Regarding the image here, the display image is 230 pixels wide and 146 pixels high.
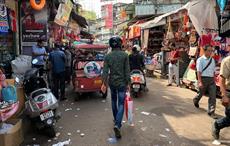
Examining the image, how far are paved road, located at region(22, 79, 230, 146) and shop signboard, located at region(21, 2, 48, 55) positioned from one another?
125 inches

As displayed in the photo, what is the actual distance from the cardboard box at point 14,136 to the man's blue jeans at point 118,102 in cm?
196

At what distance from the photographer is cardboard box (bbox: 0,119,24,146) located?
574 centimetres

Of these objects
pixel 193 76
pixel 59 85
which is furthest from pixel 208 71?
pixel 59 85

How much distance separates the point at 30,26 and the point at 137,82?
4.84 m

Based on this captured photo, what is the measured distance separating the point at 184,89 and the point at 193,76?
0.90m

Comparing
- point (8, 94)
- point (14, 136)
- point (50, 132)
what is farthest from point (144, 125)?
point (8, 94)

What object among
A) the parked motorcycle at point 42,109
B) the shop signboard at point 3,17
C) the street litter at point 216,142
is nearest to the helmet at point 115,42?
the parked motorcycle at point 42,109

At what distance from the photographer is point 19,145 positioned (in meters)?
6.49

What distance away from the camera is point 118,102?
282 inches

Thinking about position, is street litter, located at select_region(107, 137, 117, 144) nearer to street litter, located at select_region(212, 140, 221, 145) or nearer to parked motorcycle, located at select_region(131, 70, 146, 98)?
street litter, located at select_region(212, 140, 221, 145)

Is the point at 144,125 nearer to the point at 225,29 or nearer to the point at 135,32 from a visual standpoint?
the point at 225,29

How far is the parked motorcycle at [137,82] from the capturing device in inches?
470

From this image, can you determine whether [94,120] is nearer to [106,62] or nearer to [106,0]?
[106,62]

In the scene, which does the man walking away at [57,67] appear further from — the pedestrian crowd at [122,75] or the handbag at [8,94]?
the handbag at [8,94]
